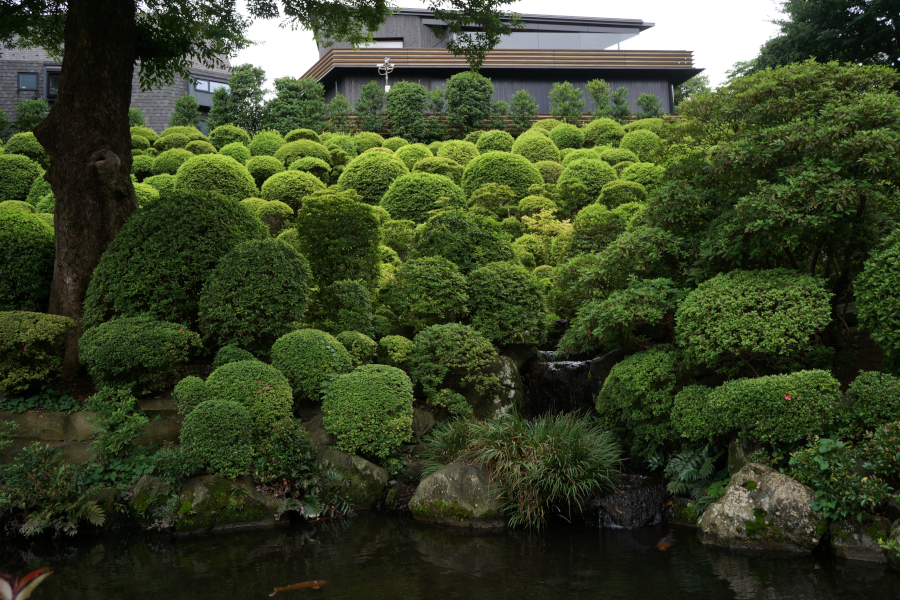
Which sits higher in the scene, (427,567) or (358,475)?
(358,475)

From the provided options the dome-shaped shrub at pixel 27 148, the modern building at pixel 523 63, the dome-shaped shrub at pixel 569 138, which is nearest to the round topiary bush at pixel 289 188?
the dome-shaped shrub at pixel 27 148

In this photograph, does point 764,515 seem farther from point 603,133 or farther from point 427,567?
point 603,133

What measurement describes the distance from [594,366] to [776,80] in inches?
163

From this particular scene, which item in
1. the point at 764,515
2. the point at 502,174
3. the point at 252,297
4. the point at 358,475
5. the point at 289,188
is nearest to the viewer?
the point at 764,515

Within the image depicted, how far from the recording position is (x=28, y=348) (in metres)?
7.65

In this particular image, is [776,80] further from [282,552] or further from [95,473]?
[95,473]

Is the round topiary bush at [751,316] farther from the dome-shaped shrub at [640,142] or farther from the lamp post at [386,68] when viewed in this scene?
the lamp post at [386,68]

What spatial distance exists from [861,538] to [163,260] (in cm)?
828

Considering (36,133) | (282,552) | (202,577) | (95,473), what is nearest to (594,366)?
(282,552)

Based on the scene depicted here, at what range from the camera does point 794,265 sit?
726 cm

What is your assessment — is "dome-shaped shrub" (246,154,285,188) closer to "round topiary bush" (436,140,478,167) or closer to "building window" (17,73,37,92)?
"round topiary bush" (436,140,478,167)

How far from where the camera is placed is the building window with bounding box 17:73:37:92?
95.8 ft

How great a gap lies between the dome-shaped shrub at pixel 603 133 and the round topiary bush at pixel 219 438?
1895 centimetres

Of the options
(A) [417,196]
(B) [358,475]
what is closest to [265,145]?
(A) [417,196]
